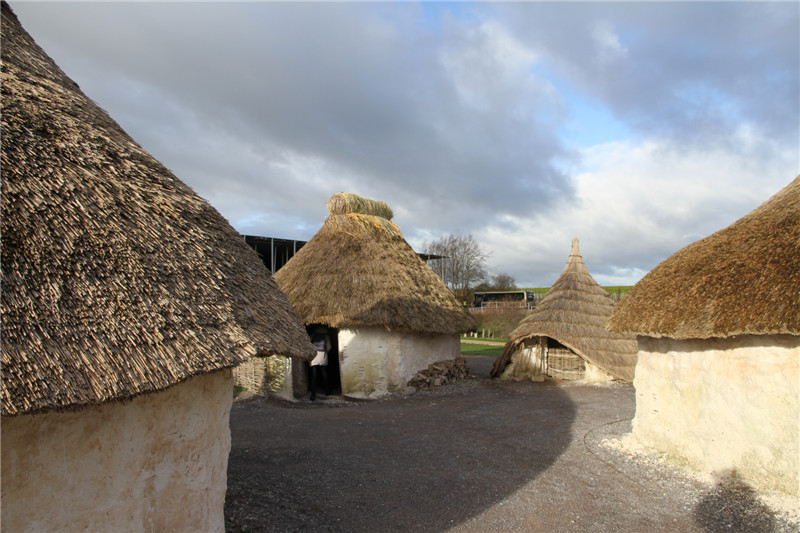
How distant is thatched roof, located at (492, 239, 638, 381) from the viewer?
47.5 ft

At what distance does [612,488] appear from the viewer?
21.3 ft

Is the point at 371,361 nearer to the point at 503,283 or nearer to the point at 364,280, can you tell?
the point at 364,280

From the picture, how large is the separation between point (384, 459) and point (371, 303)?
5.65 meters

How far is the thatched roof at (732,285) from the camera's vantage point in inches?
231

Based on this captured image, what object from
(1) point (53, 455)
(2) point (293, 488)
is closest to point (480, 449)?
(2) point (293, 488)

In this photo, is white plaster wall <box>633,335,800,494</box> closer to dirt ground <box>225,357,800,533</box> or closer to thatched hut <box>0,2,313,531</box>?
dirt ground <box>225,357,800,533</box>

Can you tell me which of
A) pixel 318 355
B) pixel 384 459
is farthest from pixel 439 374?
pixel 384 459

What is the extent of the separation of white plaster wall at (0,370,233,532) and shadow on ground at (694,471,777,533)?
17.3ft

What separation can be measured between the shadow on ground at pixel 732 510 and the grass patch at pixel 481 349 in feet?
60.2

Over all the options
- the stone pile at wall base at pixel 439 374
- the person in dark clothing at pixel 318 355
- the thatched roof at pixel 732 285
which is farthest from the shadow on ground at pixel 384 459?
the thatched roof at pixel 732 285

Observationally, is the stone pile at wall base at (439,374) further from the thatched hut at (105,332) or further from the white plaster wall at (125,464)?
the white plaster wall at (125,464)

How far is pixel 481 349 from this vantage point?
1067 inches

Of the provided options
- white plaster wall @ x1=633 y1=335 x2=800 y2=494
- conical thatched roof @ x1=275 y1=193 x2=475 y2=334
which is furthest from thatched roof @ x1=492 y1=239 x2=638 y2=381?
white plaster wall @ x1=633 y1=335 x2=800 y2=494

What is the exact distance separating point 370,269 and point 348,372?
9.67 feet
